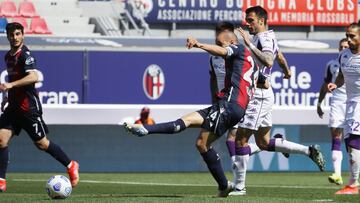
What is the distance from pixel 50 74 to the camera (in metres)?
29.1

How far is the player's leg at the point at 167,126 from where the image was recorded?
424 inches

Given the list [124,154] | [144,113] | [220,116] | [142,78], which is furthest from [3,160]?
[142,78]

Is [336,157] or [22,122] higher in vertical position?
[22,122]

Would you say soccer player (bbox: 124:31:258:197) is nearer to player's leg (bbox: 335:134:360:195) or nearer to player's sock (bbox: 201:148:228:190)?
player's sock (bbox: 201:148:228:190)

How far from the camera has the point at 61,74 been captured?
29.2 metres

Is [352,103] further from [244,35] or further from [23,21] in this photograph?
[23,21]

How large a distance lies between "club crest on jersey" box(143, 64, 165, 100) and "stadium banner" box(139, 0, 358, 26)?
7.36ft

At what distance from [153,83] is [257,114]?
17.0m

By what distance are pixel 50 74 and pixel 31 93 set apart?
15.7 meters

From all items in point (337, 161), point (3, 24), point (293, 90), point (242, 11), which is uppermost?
point (242, 11)

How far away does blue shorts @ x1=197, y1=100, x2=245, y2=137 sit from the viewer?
454 inches

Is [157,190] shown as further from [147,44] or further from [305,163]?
[147,44]

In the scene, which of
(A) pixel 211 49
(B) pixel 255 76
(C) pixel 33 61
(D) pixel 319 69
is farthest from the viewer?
(D) pixel 319 69

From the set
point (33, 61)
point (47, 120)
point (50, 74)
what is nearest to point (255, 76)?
point (33, 61)
